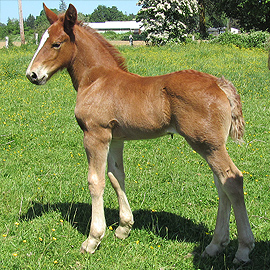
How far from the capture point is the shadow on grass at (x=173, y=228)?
9.98 ft

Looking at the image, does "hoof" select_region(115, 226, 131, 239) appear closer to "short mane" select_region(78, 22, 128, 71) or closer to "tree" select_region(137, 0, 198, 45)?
"short mane" select_region(78, 22, 128, 71)

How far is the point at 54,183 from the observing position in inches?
183

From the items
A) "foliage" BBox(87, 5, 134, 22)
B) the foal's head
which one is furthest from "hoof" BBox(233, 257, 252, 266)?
"foliage" BBox(87, 5, 134, 22)

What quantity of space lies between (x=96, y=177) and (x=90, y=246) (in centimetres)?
66

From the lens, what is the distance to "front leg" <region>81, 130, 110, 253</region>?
321 cm

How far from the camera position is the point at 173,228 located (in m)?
3.65

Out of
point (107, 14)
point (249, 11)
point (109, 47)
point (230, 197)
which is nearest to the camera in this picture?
point (230, 197)

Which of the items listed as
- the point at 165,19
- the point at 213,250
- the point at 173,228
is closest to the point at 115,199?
the point at 173,228

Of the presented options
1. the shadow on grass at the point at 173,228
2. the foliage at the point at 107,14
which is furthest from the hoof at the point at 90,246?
the foliage at the point at 107,14

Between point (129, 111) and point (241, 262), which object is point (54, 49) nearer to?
point (129, 111)

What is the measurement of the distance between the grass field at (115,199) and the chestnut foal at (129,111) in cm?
24

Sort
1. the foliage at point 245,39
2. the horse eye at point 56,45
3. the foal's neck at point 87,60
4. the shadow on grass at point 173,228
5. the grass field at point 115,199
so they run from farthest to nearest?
the foliage at point 245,39
the foal's neck at point 87,60
the horse eye at point 56,45
the grass field at point 115,199
the shadow on grass at point 173,228

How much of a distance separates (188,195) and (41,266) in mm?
2048

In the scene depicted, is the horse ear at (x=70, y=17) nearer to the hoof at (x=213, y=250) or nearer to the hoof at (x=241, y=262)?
the hoof at (x=213, y=250)
